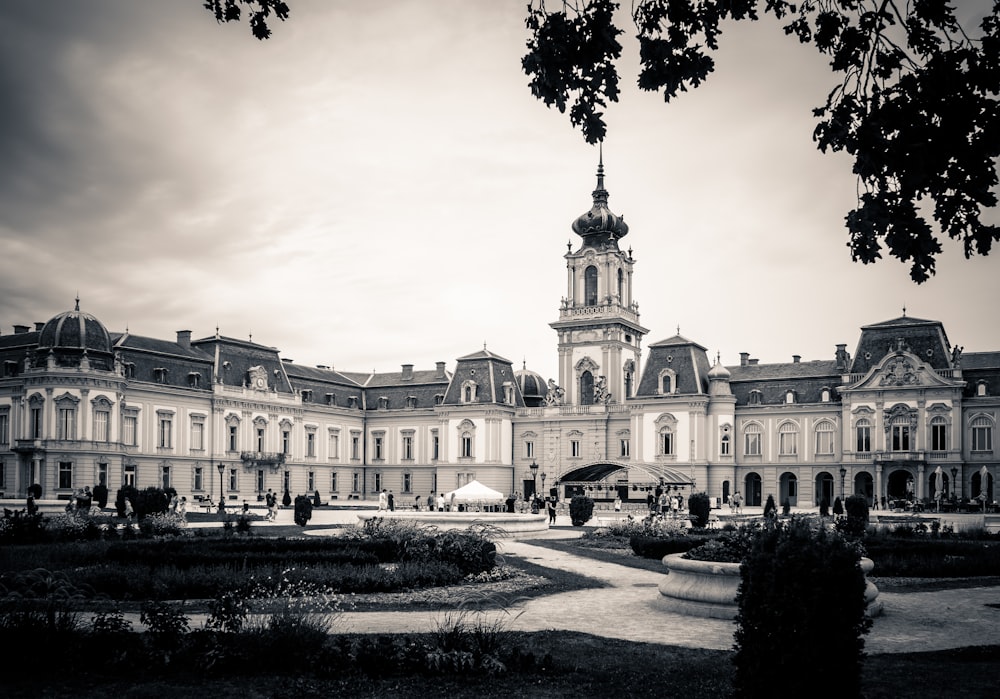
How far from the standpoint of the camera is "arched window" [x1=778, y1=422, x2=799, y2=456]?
66.8 meters

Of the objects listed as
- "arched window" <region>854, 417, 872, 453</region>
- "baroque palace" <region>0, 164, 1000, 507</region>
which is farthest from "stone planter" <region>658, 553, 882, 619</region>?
"arched window" <region>854, 417, 872, 453</region>

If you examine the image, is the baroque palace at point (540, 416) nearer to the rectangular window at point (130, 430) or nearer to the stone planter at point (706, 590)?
the rectangular window at point (130, 430)

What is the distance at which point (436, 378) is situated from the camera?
3302 inches

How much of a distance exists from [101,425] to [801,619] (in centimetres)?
5891

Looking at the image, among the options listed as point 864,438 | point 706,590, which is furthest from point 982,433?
point 706,590

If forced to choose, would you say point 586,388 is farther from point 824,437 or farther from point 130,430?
point 130,430

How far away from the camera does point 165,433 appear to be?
2591 inches

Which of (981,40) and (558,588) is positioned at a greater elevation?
(981,40)

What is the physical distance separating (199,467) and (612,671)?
6112 cm

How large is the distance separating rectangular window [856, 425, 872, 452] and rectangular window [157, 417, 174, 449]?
44.9m

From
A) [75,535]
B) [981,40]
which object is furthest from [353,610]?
[75,535]

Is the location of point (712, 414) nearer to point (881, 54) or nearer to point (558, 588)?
point (558, 588)

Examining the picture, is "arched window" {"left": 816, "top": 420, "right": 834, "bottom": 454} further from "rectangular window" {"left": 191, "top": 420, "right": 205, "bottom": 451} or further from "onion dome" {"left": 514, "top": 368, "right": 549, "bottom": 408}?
"rectangular window" {"left": 191, "top": 420, "right": 205, "bottom": 451}

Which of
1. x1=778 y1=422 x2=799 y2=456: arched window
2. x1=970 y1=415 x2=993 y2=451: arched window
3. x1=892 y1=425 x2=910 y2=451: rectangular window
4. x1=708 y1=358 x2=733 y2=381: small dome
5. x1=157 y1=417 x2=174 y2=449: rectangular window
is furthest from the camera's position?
x1=708 y1=358 x2=733 y2=381: small dome
